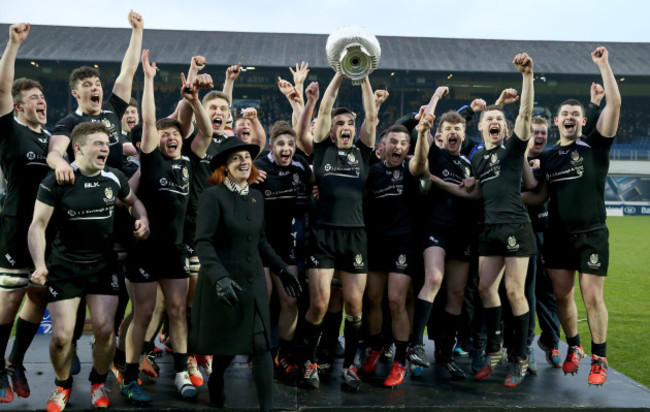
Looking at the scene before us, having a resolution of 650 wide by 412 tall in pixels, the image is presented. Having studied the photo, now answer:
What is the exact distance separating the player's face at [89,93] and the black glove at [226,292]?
2.12m

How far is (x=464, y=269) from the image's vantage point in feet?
20.8

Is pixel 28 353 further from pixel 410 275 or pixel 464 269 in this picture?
pixel 464 269

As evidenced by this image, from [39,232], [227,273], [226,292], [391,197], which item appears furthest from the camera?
[391,197]

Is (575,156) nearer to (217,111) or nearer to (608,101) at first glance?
(608,101)

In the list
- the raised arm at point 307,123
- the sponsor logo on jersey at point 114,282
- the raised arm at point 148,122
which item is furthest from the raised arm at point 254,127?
the sponsor logo on jersey at point 114,282

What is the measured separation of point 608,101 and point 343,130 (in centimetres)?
A: 246

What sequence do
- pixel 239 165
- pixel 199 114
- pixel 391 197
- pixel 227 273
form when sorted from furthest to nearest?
pixel 391 197, pixel 199 114, pixel 239 165, pixel 227 273

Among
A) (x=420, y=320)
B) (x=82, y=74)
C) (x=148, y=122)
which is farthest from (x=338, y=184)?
(x=82, y=74)

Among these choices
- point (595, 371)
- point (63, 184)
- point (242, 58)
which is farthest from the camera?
point (242, 58)

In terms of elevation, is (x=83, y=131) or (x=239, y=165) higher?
(x=83, y=131)

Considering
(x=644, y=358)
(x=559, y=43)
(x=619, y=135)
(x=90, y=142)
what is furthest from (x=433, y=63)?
(x=90, y=142)

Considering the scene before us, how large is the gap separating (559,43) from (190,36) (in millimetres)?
27016

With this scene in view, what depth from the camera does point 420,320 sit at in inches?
238

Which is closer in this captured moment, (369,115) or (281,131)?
(369,115)
